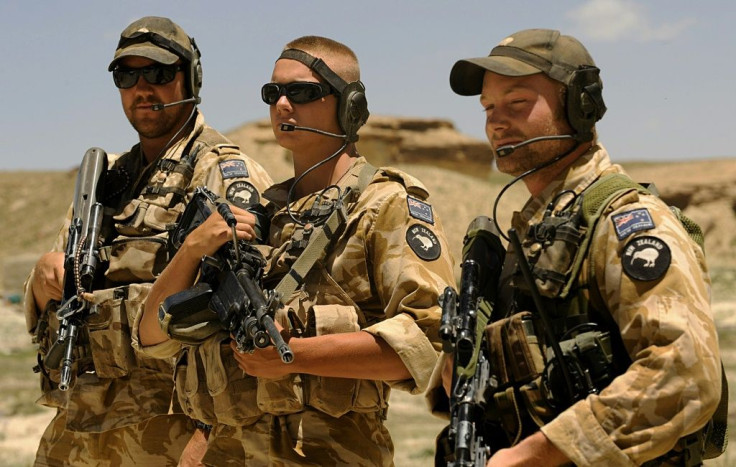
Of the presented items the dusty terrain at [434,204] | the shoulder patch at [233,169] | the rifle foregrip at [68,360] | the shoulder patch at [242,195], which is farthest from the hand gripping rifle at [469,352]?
the dusty terrain at [434,204]

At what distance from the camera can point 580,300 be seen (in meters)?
3.22

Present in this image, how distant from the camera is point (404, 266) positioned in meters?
3.96

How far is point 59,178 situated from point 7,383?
50.1 meters

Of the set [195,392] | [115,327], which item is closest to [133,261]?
[115,327]

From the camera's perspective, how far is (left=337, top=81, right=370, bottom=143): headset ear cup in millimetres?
4348

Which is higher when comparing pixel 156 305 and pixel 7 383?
pixel 156 305

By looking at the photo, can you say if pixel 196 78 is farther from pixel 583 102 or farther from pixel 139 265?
pixel 583 102

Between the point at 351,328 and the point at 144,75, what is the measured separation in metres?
2.05

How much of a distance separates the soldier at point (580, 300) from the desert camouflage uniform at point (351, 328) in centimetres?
41

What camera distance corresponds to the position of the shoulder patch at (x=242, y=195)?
4695mm

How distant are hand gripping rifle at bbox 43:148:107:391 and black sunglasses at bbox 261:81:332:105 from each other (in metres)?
1.49

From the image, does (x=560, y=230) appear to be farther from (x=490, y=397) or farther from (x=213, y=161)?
(x=213, y=161)

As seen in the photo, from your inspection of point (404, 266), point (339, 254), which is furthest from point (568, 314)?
point (339, 254)

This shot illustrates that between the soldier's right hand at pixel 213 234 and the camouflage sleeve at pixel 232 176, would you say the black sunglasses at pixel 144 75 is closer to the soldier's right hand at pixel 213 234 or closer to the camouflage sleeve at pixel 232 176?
the camouflage sleeve at pixel 232 176
